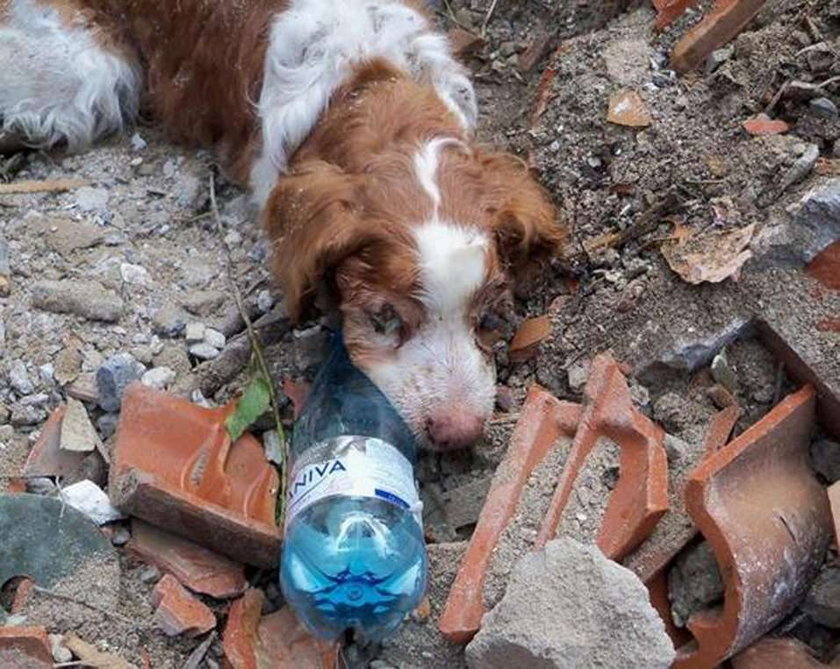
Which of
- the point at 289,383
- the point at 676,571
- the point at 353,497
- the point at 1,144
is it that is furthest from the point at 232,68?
the point at 676,571

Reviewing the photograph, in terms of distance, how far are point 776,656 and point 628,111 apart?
5.52 feet

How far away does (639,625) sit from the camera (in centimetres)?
263

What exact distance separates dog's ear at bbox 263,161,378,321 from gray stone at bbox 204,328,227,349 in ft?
0.86

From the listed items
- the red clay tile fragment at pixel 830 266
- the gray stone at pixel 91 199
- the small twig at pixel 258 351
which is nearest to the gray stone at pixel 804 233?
the red clay tile fragment at pixel 830 266

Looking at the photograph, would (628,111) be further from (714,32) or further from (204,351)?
(204,351)

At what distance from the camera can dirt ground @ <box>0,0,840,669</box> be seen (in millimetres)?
3230

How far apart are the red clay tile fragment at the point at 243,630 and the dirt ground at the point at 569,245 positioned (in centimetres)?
7

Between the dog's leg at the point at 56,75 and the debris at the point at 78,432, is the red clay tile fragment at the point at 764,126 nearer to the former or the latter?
the debris at the point at 78,432

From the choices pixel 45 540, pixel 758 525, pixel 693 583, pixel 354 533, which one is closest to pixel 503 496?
pixel 354 533

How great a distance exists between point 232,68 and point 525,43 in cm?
106

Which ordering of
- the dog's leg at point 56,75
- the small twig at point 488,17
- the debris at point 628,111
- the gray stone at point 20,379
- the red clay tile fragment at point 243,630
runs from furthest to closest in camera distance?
the small twig at point 488,17
the dog's leg at point 56,75
the debris at point 628,111
the gray stone at point 20,379
the red clay tile fragment at point 243,630

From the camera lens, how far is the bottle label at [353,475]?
118 inches

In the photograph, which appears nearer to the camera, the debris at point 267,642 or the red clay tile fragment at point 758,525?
the red clay tile fragment at point 758,525

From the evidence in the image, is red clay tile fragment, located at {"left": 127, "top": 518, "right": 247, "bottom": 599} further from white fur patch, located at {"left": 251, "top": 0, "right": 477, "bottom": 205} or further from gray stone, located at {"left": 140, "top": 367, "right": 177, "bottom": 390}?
white fur patch, located at {"left": 251, "top": 0, "right": 477, "bottom": 205}
